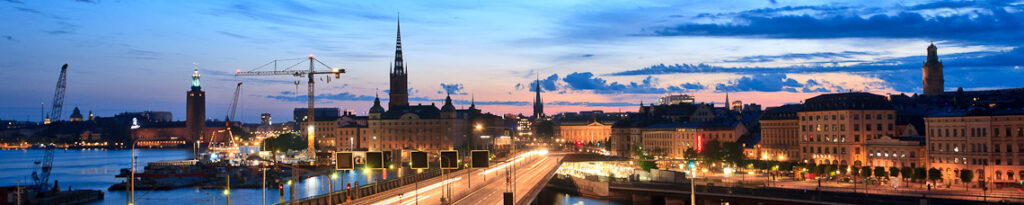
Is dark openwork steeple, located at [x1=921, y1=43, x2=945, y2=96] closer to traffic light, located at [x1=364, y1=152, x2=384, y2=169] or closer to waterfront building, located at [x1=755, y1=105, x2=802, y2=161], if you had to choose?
waterfront building, located at [x1=755, y1=105, x2=802, y2=161]

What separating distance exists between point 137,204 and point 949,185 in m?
88.5

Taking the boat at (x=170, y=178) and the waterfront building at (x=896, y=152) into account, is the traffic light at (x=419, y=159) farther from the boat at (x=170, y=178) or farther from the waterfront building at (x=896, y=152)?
the boat at (x=170, y=178)

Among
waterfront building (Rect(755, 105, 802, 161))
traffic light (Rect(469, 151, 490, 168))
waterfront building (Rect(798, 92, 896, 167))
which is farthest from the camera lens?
waterfront building (Rect(755, 105, 802, 161))

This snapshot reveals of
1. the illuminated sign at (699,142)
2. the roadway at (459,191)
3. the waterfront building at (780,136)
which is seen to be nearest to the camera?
the roadway at (459,191)

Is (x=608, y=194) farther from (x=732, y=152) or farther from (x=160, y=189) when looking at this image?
(x=160, y=189)

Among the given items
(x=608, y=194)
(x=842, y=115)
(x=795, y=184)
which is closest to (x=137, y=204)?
Result: (x=608, y=194)

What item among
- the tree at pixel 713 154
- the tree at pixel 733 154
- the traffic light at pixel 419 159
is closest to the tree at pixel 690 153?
the tree at pixel 713 154

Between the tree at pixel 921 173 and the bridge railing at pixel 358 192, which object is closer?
the bridge railing at pixel 358 192

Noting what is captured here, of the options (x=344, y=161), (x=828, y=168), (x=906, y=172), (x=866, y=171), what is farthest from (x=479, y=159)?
(x=828, y=168)

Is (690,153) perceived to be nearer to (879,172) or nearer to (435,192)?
(879,172)

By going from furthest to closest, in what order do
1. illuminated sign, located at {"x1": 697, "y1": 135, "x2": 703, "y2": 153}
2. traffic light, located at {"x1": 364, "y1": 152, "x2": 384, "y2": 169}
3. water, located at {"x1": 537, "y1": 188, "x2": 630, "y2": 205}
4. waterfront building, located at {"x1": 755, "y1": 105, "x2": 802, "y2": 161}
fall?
illuminated sign, located at {"x1": 697, "y1": 135, "x2": 703, "y2": 153} → waterfront building, located at {"x1": 755, "y1": 105, "x2": 802, "y2": 161} → water, located at {"x1": 537, "y1": 188, "x2": 630, "y2": 205} → traffic light, located at {"x1": 364, "y1": 152, "x2": 384, "y2": 169}

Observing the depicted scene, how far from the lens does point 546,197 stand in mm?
109625

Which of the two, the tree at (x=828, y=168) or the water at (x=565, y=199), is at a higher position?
the tree at (x=828, y=168)

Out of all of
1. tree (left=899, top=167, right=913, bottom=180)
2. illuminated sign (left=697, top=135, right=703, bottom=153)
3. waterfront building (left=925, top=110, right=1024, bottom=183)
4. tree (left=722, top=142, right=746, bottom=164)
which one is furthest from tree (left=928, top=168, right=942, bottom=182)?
illuminated sign (left=697, top=135, right=703, bottom=153)
